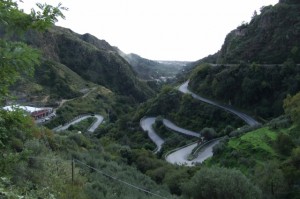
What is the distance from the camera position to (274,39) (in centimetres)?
6141

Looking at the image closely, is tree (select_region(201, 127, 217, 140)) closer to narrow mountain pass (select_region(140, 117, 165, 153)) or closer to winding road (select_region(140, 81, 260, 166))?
winding road (select_region(140, 81, 260, 166))

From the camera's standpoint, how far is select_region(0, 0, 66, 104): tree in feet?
12.9

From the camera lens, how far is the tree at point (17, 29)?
3.94 metres

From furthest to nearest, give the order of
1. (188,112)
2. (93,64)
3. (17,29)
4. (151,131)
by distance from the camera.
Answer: (93,64) → (188,112) → (151,131) → (17,29)

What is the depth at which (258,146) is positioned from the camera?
30.2 meters

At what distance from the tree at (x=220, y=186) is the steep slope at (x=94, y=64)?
338ft

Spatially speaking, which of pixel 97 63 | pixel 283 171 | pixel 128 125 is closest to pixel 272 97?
pixel 128 125

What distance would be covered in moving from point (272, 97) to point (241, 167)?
25.5 metres

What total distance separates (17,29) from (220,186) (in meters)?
14.8

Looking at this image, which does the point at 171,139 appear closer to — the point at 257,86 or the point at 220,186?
the point at 257,86

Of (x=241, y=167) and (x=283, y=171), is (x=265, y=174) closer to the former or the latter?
(x=283, y=171)

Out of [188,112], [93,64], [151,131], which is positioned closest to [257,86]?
[188,112]

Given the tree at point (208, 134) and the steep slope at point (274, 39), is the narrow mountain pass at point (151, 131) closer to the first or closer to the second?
the tree at point (208, 134)

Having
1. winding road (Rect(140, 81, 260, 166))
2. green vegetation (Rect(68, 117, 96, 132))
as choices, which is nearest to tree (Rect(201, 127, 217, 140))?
winding road (Rect(140, 81, 260, 166))
